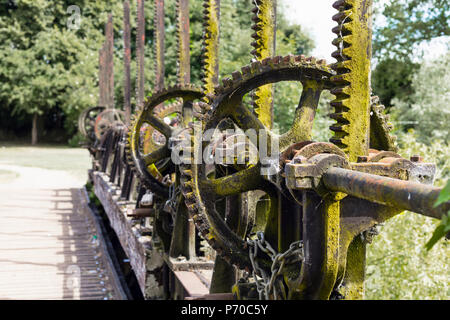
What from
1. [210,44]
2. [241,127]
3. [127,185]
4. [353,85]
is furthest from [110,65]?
[353,85]

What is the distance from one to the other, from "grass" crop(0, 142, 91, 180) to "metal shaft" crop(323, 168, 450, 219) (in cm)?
1521

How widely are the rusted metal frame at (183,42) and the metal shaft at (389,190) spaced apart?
4.13m

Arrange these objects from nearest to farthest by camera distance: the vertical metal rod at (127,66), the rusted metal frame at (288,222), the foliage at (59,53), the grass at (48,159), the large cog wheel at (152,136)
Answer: the rusted metal frame at (288,222)
the large cog wheel at (152,136)
the vertical metal rod at (127,66)
the grass at (48,159)
the foliage at (59,53)

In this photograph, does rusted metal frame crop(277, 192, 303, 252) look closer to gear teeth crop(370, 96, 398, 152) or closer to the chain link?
the chain link

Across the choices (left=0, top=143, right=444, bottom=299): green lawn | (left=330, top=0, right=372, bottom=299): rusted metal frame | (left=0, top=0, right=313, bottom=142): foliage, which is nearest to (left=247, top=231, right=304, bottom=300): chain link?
(left=330, top=0, right=372, bottom=299): rusted metal frame

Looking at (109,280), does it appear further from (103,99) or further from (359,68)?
(103,99)

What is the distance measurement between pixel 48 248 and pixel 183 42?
3.48 m

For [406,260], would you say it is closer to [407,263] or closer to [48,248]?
[407,263]

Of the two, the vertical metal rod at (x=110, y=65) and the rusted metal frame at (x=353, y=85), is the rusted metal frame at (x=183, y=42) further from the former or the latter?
the vertical metal rod at (x=110, y=65)

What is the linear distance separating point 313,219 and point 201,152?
3.37ft

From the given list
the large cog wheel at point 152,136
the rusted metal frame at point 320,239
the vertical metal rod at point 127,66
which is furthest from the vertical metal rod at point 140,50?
the rusted metal frame at point 320,239

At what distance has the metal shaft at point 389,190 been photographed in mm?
1399

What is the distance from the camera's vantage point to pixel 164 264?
187 inches

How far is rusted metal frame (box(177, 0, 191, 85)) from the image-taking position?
5876 millimetres
